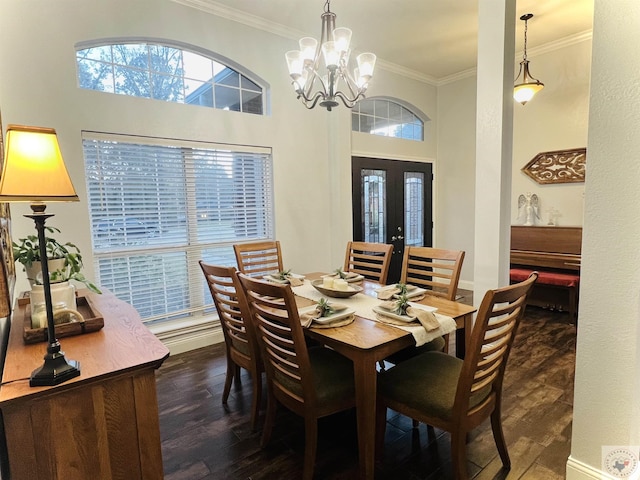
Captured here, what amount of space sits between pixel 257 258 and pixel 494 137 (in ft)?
7.26

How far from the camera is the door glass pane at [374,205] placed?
4.96 m

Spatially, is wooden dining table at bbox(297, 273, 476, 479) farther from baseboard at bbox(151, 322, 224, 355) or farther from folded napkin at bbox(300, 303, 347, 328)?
baseboard at bbox(151, 322, 224, 355)

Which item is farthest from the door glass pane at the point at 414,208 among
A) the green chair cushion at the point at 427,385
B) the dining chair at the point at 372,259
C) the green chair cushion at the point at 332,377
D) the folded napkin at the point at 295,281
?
the green chair cushion at the point at 332,377

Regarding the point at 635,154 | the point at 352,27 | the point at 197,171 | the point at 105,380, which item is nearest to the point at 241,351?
the point at 105,380

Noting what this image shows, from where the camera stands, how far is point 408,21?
12.3 ft

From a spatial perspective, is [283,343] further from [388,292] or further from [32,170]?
[32,170]

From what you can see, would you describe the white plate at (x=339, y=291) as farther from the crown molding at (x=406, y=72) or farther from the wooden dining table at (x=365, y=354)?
the crown molding at (x=406, y=72)

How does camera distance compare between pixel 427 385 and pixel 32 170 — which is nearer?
pixel 32 170

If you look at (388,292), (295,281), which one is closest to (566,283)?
(388,292)

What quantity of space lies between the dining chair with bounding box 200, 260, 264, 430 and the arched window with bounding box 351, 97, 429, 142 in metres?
3.24

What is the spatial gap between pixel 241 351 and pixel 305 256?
195 centimetres

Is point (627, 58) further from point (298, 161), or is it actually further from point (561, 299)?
point (561, 299)

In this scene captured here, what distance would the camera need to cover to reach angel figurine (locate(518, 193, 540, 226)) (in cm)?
465

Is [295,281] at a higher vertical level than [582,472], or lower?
higher
